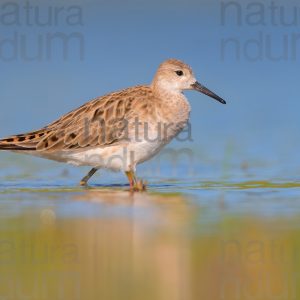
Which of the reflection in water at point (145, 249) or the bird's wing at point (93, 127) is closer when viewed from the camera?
the reflection in water at point (145, 249)

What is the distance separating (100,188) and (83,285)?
5.28 m

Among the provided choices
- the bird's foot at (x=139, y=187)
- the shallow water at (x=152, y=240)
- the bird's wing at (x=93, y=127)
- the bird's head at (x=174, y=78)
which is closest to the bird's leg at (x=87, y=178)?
the shallow water at (x=152, y=240)

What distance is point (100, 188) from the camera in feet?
40.5

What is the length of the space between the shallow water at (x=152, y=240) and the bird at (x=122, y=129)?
395mm

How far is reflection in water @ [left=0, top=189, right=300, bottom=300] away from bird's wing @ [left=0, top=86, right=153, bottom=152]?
1.30 m

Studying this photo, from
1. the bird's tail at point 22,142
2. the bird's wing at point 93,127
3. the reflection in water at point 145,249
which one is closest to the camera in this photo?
the reflection in water at point 145,249

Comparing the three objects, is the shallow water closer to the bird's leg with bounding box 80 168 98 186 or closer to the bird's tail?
the bird's leg with bounding box 80 168 98 186

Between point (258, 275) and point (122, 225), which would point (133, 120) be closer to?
point (122, 225)

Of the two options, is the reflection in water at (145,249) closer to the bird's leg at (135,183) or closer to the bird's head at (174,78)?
the bird's leg at (135,183)

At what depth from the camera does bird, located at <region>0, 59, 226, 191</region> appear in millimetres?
12016

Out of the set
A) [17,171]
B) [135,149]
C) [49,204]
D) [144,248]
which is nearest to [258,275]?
[144,248]

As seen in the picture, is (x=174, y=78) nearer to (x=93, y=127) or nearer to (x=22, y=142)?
(x=93, y=127)

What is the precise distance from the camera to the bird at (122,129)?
39.4 ft

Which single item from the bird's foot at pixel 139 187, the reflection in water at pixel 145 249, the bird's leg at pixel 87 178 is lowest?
the reflection in water at pixel 145 249
